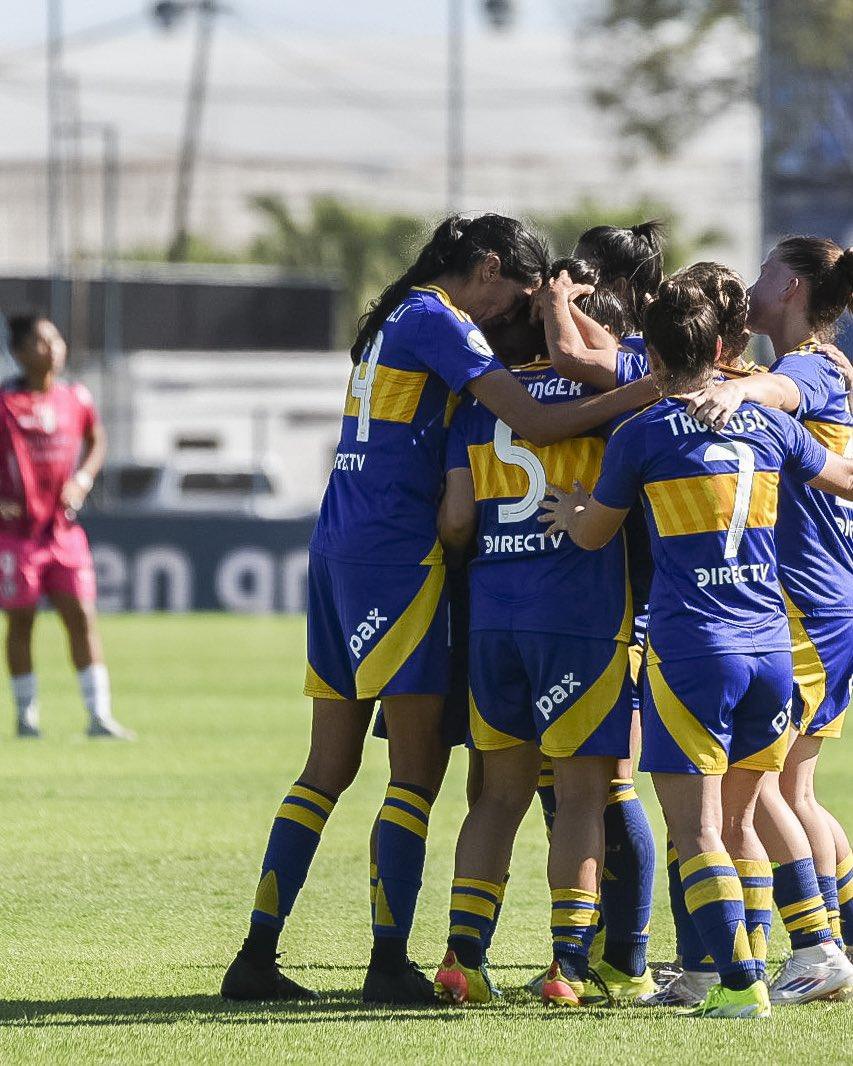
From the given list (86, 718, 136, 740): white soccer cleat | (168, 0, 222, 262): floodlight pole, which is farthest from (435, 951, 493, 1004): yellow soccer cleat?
(168, 0, 222, 262): floodlight pole

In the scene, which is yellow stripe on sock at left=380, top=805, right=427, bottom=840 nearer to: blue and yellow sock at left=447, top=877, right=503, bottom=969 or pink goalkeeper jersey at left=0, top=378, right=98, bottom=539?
blue and yellow sock at left=447, top=877, right=503, bottom=969

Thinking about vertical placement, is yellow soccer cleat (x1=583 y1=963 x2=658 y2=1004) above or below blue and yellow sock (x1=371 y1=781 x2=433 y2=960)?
below

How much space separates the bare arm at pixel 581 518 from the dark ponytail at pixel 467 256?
0.68m

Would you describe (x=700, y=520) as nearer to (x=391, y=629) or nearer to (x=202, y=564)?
(x=391, y=629)

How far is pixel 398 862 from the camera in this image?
5.22m

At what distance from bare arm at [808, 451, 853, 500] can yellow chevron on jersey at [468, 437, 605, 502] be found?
603 millimetres

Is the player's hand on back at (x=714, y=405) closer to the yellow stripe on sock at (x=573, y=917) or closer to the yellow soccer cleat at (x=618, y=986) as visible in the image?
the yellow stripe on sock at (x=573, y=917)

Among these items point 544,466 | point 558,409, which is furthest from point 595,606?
point 558,409

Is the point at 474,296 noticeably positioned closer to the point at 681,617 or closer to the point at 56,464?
the point at 681,617

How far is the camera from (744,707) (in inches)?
192

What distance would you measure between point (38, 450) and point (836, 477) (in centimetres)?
732

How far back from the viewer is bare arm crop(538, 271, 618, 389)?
510 centimetres

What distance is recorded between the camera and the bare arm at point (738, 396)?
483cm

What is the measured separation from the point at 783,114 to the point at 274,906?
15312mm
